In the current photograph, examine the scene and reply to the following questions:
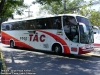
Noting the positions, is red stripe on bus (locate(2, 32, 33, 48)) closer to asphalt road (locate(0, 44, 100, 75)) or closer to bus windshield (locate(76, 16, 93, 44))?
bus windshield (locate(76, 16, 93, 44))

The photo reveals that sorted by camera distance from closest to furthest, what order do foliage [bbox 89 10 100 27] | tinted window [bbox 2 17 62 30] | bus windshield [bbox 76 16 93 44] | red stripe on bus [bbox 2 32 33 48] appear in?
bus windshield [bbox 76 16 93 44] → tinted window [bbox 2 17 62 30] → red stripe on bus [bbox 2 32 33 48] → foliage [bbox 89 10 100 27]

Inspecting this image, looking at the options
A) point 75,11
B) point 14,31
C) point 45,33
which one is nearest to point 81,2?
point 75,11

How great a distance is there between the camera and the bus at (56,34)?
1238 centimetres

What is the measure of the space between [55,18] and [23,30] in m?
4.66

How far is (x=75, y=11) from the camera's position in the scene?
3838 centimetres

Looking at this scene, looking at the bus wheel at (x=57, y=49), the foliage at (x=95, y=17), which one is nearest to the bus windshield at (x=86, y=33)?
the bus wheel at (x=57, y=49)

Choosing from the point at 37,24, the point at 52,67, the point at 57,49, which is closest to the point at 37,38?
the point at 37,24

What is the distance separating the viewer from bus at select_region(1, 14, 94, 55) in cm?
1238

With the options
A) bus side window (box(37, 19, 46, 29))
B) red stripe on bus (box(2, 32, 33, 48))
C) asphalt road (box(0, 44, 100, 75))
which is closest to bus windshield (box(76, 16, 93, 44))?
asphalt road (box(0, 44, 100, 75))

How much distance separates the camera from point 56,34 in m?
13.9

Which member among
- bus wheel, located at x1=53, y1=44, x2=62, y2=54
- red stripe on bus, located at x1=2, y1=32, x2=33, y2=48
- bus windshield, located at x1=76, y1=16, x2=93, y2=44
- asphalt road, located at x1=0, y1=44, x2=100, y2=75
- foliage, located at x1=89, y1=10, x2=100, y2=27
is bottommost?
asphalt road, located at x1=0, y1=44, x2=100, y2=75

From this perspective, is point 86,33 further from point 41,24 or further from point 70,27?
point 41,24

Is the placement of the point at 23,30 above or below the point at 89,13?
below

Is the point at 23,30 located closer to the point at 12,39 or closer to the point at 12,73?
the point at 12,39
